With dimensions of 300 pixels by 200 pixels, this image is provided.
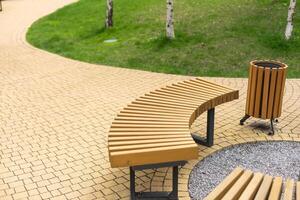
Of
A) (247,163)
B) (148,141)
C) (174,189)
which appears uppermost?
(148,141)

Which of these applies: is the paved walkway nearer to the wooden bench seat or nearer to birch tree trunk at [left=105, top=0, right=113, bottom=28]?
the wooden bench seat

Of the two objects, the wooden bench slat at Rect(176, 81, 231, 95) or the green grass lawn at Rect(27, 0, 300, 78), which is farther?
the green grass lawn at Rect(27, 0, 300, 78)

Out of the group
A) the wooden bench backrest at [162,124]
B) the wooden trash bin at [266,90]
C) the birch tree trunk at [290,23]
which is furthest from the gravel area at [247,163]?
the birch tree trunk at [290,23]

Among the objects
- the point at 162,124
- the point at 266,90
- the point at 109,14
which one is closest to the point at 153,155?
the point at 162,124

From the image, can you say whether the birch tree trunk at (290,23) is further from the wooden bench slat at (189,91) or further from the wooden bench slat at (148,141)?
the wooden bench slat at (148,141)

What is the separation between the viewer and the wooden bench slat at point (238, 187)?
11.3 ft

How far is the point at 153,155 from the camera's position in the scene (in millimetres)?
4121

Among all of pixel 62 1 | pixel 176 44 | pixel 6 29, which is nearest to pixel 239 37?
pixel 176 44

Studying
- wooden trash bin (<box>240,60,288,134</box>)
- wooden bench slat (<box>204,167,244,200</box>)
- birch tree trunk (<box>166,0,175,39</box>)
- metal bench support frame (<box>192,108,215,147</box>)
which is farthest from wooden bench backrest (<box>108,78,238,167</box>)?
birch tree trunk (<box>166,0,175,39</box>)

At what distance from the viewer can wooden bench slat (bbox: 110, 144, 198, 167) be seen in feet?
13.4

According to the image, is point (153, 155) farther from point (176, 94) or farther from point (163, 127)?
point (176, 94)

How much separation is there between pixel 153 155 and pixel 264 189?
3.73 feet

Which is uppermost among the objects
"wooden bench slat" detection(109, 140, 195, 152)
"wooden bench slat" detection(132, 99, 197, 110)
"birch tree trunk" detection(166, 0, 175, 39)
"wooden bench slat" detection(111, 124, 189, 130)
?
"birch tree trunk" detection(166, 0, 175, 39)

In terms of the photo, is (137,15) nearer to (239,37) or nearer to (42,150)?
(239,37)
